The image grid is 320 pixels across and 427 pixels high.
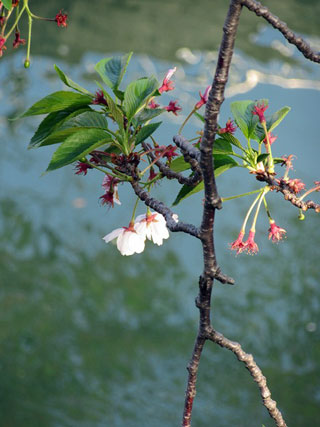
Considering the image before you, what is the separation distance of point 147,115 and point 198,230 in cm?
10

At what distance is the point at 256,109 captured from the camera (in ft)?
1.48

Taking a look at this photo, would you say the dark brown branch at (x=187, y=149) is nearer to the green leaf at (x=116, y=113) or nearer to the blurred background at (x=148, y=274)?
the green leaf at (x=116, y=113)

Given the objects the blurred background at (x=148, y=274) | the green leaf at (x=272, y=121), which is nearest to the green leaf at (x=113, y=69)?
the green leaf at (x=272, y=121)

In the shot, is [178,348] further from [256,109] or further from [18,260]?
[256,109]

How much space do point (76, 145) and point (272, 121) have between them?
142 millimetres

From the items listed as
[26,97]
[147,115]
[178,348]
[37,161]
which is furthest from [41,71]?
[147,115]

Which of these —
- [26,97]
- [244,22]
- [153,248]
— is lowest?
[153,248]

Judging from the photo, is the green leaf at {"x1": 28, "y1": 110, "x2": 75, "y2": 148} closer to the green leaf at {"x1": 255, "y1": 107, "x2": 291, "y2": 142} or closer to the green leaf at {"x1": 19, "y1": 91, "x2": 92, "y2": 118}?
the green leaf at {"x1": 19, "y1": 91, "x2": 92, "y2": 118}

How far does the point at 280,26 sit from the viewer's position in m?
0.35

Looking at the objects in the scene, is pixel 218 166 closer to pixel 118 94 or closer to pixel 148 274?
pixel 118 94

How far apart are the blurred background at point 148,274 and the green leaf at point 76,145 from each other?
3.96ft

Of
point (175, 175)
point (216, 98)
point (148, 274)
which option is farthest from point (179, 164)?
point (148, 274)

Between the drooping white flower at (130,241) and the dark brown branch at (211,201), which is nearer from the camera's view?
the dark brown branch at (211,201)

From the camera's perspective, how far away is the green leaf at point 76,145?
0.40 m
